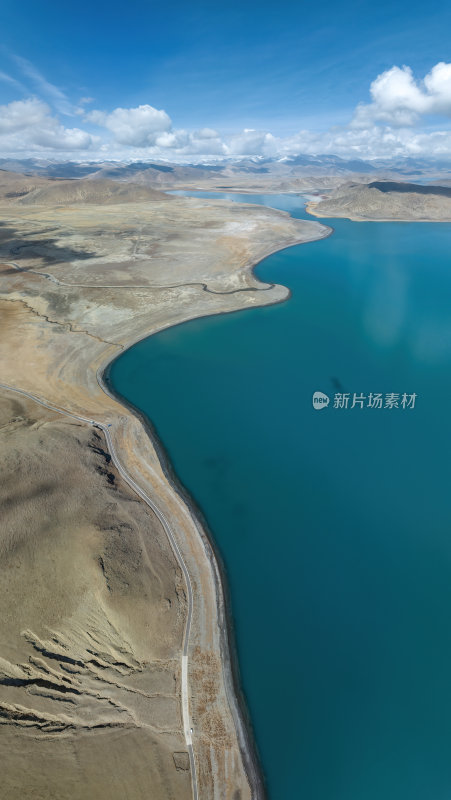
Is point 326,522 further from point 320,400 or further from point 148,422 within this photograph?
point 148,422

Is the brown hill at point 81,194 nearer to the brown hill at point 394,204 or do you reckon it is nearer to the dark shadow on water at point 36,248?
the dark shadow on water at point 36,248

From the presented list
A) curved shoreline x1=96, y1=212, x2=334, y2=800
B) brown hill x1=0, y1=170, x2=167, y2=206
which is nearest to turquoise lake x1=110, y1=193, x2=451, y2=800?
curved shoreline x1=96, y1=212, x2=334, y2=800

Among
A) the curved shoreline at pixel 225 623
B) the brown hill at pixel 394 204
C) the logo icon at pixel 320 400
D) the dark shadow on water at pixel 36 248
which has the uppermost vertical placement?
the brown hill at pixel 394 204

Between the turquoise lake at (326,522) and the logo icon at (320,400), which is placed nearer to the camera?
the turquoise lake at (326,522)

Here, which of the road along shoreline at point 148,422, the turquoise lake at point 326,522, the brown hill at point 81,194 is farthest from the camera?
the brown hill at point 81,194

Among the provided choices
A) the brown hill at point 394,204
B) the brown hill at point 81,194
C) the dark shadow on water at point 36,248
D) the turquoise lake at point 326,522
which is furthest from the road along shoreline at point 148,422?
the brown hill at point 81,194

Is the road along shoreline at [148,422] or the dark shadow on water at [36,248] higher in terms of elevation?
the dark shadow on water at [36,248]

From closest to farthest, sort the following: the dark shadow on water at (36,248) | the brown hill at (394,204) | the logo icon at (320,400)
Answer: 1. the logo icon at (320,400)
2. the dark shadow on water at (36,248)
3. the brown hill at (394,204)
